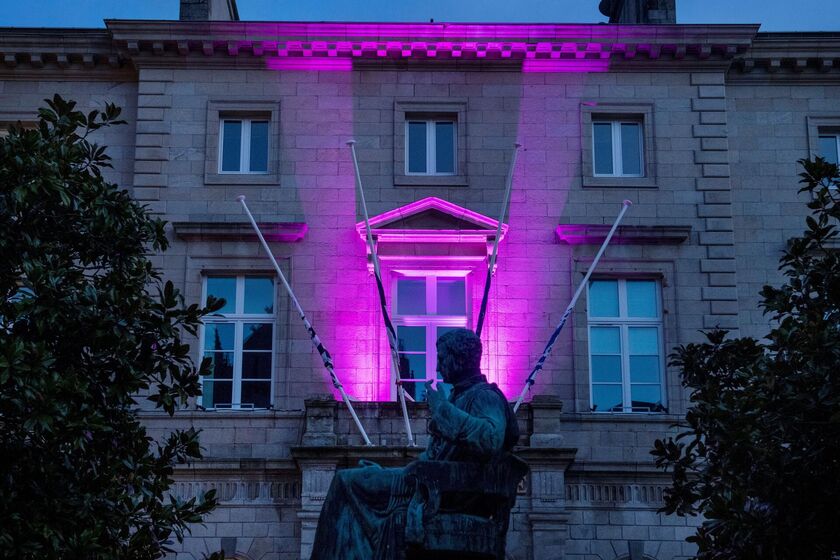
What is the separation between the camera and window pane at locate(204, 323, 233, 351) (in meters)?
28.4

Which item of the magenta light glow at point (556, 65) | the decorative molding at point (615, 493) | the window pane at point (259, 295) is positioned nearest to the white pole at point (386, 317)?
the window pane at point (259, 295)

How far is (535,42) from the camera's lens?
29.7 metres

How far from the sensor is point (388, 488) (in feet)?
40.0

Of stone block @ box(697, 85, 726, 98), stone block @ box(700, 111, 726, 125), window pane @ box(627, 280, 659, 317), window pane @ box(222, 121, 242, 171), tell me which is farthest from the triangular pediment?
stone block @ box(697, 85, 726, 98)

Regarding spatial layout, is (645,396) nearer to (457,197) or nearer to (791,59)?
(457,197)

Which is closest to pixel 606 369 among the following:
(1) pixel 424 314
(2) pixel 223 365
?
(1) pixel 424 314

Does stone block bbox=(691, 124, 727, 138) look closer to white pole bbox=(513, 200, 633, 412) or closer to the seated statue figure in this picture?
white pole bbox=(513, 200, 633, 412)

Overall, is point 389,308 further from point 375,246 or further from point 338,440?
point 338,440

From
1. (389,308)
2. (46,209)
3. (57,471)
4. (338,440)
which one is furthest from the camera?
(389,308)

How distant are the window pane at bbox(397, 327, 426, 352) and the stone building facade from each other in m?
0.04

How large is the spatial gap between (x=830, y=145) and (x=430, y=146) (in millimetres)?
7978

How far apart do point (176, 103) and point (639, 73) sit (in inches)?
357

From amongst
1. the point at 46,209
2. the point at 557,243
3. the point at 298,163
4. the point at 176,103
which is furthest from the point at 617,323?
the point at 46,209

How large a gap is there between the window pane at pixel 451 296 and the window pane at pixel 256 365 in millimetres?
3328
